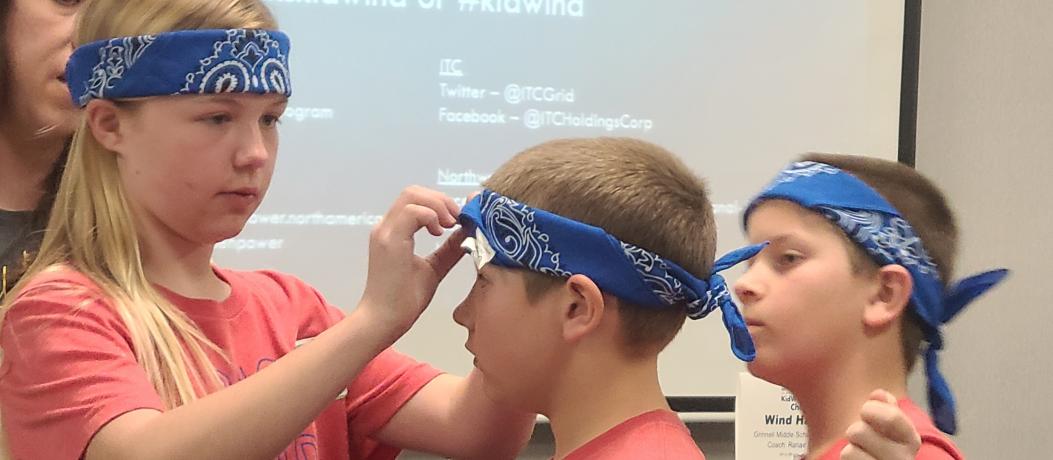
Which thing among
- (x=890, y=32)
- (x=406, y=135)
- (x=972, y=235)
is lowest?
(x=972, y=235)

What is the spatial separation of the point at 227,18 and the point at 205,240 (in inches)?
9.8

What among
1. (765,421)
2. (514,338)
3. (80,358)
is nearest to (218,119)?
(80,358)

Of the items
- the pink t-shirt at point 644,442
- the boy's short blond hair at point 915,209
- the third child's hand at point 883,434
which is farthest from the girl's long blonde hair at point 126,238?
the boy's short blond hair at point 915,209

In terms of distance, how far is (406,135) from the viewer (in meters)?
2.21

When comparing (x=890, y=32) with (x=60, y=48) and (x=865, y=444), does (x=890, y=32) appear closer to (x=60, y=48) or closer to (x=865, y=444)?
(x=865, y=444)

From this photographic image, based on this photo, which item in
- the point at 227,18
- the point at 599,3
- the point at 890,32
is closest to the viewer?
the point at 227,18

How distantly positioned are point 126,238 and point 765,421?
1241 millimetres

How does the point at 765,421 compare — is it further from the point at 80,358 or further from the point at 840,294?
the point at 80,358

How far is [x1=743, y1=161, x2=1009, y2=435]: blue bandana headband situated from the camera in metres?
1.32

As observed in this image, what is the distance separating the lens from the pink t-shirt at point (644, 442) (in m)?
1.02

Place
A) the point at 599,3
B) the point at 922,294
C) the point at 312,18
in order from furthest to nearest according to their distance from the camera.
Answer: the point at 599,3, the point at 312,18, the point at 922,294

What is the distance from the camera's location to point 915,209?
136 centimetres

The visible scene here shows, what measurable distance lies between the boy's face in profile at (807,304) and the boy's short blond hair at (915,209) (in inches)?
3.5

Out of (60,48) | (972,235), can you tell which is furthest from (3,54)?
(972,235)
